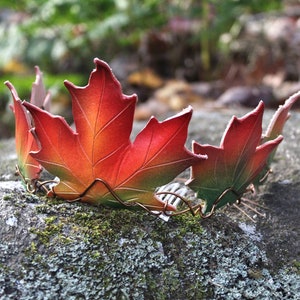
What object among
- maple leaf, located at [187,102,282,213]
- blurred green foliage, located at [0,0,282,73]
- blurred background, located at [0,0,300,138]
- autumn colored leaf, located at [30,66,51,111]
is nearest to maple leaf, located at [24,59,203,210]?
maple leaf, located at [187,102,282,213]

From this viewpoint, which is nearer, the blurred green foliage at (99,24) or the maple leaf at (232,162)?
the maple leaf at (232,162)

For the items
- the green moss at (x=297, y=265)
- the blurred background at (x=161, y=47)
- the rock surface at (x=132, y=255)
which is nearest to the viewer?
the rock surface at (x=132, y=255)

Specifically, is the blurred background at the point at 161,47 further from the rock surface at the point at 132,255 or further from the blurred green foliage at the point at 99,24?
the rock surface at the point at 132,255

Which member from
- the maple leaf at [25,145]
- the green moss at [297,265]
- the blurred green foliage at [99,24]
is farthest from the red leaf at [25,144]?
the blurred green foliage at [99,24]

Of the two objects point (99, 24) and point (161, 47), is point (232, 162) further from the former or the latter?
point (161, 47)

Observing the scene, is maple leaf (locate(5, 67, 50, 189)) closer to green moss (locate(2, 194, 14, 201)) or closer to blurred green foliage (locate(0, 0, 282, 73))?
green moss (locate(2, 194, 14, 201))

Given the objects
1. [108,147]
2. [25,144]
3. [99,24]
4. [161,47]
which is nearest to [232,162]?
[108,147]

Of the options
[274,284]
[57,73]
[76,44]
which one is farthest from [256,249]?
[57,73]
